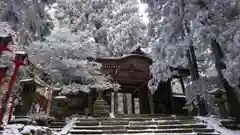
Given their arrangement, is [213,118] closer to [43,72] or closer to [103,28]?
[43,72]

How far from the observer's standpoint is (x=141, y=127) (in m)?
7.98

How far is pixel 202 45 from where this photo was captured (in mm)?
10289

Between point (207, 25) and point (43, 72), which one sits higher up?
point (207, 25)

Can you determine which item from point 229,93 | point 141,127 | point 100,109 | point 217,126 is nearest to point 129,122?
point 141,127

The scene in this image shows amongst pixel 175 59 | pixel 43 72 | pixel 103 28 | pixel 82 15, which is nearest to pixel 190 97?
pixel 175 59

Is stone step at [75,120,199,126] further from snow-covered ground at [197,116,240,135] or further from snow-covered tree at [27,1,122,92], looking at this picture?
snow-covered tree at [27,1,122,92]

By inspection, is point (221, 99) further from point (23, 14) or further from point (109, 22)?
point (109, 22)

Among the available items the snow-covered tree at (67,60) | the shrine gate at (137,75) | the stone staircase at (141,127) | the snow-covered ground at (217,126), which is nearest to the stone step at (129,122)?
the stone staircase at (141,127)

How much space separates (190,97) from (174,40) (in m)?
3.03

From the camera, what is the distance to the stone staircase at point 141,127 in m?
7.58

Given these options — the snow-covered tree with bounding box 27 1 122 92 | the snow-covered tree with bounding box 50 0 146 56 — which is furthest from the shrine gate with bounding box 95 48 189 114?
the snow-covered tree with bounding box 50 0 146 56

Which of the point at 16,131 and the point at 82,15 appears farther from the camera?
the point at 82,15

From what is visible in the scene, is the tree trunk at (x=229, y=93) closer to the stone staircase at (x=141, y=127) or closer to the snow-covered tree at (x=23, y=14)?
the stone staircase at (x=141, y=127)

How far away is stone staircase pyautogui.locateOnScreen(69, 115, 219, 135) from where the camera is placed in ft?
24.9
